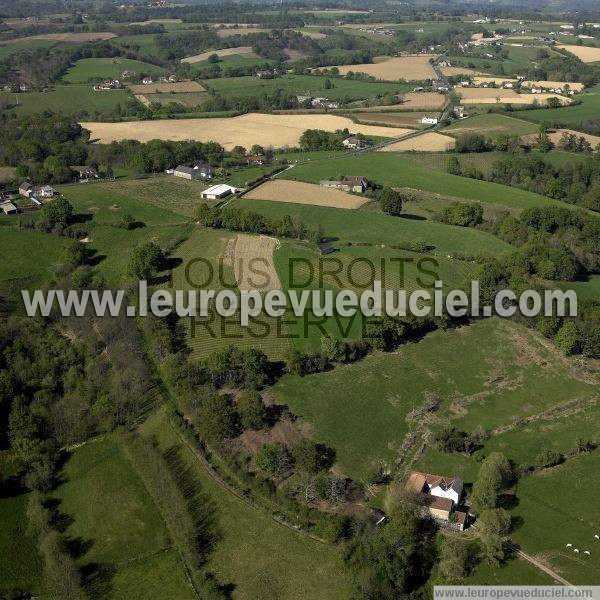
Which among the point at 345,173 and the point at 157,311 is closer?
the point at 157,311

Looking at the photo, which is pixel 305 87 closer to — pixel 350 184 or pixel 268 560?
pixel 350 184

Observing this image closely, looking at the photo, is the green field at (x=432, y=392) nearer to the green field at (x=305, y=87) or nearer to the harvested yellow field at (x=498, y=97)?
the harvested yellow field at (x=498, y=97)

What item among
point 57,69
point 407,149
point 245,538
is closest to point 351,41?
point 57,69

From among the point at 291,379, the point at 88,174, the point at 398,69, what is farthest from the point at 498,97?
the point at 291,379

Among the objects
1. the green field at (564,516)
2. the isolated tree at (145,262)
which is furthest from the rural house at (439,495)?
the isolated tree at (145,262)

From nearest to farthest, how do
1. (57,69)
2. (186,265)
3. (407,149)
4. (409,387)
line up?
(409,387) → (186,265) → (407,149) → (57,69)

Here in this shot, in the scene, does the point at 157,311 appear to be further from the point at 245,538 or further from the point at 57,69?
the point at 57,69

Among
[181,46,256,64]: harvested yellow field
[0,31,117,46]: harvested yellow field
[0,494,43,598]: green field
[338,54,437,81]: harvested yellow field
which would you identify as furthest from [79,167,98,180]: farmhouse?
[0,31,117,46]: harvested yellow field

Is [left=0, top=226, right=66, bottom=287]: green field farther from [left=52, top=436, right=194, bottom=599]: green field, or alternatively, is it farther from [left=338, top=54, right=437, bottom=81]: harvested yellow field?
[left=338, top=54, right=437, bottom=81]: harvested yellow field
